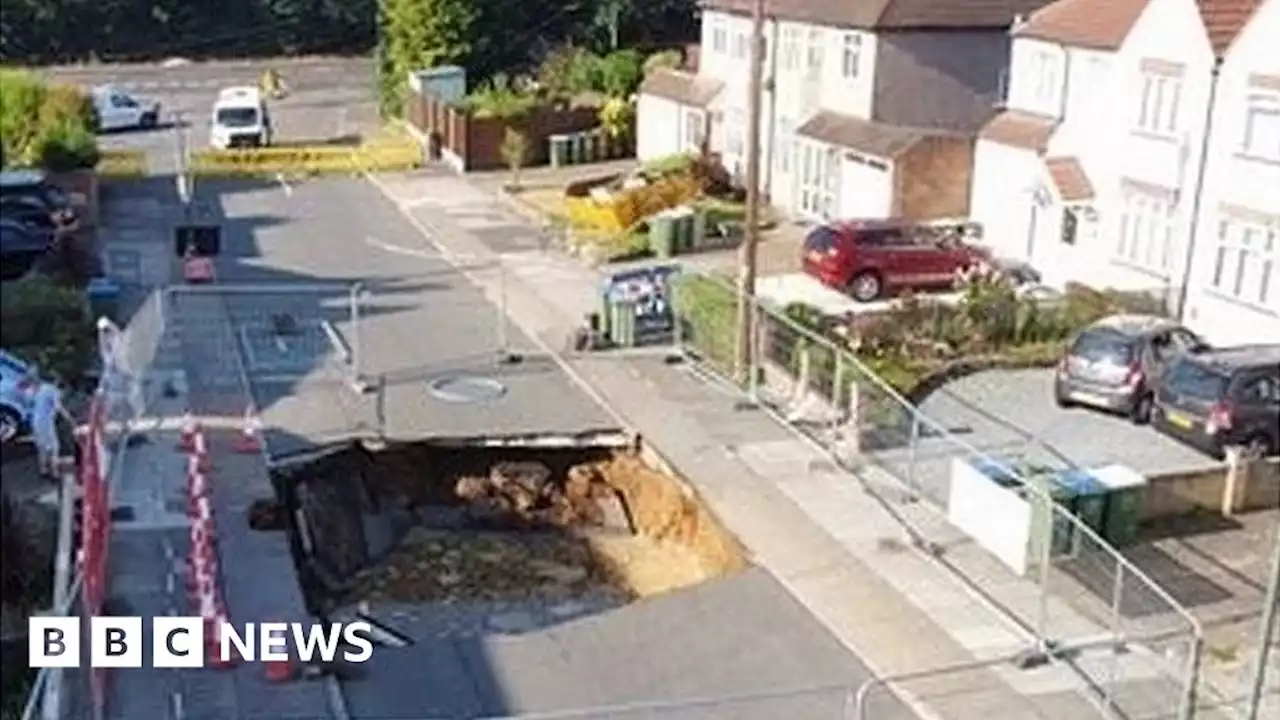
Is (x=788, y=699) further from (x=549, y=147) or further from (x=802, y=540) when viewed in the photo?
(x=549, y=147)

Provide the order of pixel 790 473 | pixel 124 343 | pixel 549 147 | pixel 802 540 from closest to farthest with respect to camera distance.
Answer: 1. pixel 802 540
2. pixel 790 473
3. pixel 124 343
4. pixel 549 147

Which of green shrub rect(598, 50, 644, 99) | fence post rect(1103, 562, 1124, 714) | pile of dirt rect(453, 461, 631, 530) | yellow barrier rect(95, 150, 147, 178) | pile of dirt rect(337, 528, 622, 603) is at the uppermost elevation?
green shrub rect(598, 50, 644, 99)

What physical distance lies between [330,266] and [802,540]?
18.8 meters

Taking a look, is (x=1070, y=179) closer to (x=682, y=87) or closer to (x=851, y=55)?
(x=851, y=55)

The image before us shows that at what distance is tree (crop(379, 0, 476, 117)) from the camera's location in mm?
57094

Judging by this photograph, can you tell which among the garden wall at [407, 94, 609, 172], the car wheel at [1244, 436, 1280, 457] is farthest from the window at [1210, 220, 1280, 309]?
the garden wall at [407, 94, 609, 172]

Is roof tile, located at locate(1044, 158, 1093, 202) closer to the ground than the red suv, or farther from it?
farther from it

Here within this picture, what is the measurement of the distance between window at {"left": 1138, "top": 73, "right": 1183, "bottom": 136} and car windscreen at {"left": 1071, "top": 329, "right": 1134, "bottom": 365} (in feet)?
22.9

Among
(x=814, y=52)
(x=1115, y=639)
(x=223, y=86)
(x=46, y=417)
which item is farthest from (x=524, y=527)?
(x=223, y=86)

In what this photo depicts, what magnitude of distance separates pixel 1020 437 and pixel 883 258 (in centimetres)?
912

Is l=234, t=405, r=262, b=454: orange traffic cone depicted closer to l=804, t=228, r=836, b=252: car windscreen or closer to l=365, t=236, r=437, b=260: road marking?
l=365, t=236, r=437, b=260: road marking

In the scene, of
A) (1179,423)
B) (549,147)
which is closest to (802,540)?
(1179,423)

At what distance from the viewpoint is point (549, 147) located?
168 feet

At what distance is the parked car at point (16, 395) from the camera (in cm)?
2106
